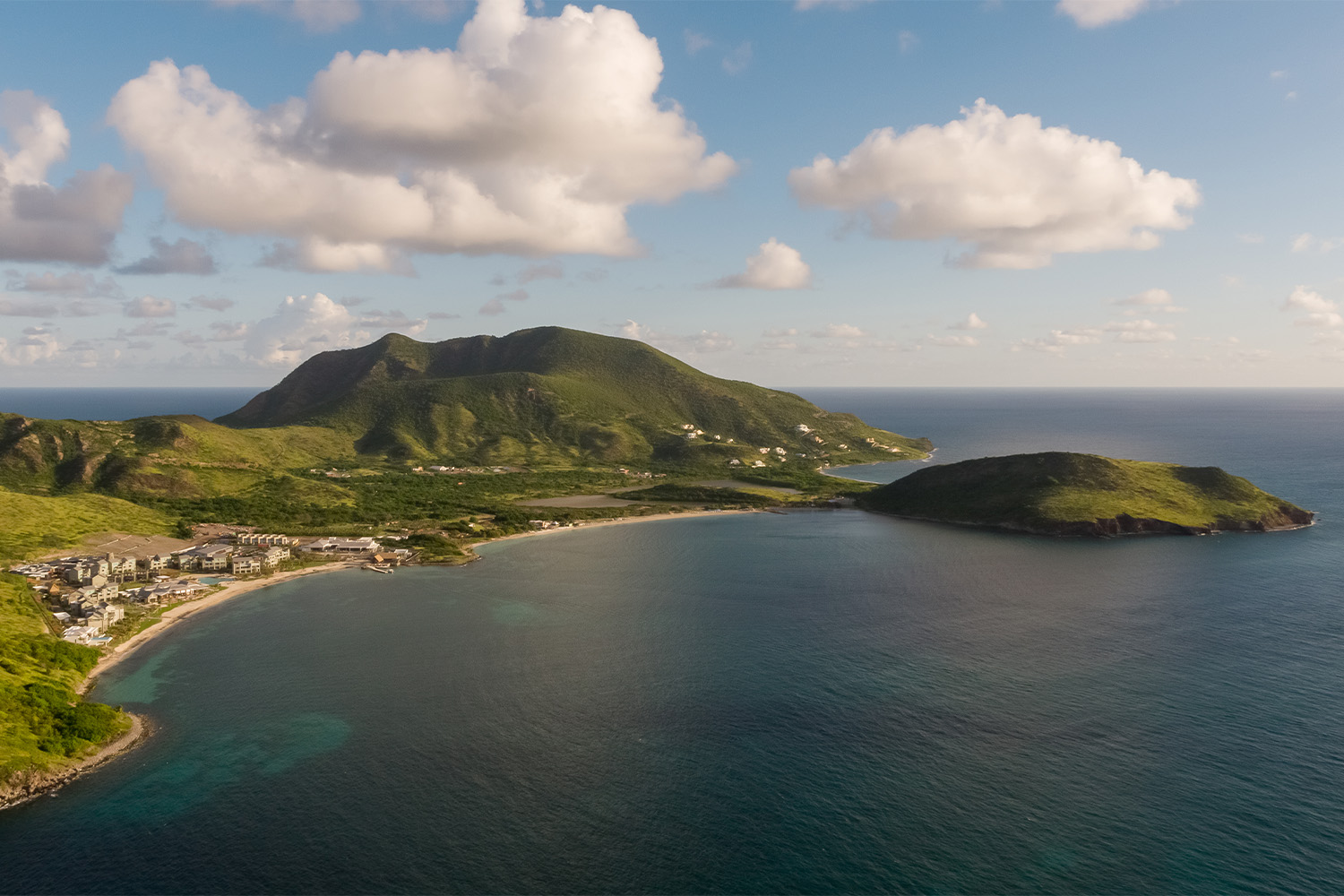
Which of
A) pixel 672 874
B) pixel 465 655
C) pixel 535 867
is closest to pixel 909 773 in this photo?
pixel 672 874

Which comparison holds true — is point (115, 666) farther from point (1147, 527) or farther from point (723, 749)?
point (1147, 527)

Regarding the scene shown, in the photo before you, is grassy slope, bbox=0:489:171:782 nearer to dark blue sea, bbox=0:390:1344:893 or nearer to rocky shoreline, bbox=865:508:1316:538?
dark blue sea, bbox=0:390:1344:893

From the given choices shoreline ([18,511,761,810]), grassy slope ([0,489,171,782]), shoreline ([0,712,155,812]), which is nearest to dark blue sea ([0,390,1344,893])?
shoreline ([0,712,155,812])

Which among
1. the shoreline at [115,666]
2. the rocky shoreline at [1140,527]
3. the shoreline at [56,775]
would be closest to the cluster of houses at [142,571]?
the shoreline at [115,666]

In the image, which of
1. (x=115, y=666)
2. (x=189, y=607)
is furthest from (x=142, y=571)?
(x=115, y=666)

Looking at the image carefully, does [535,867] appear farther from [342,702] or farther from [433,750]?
[342,702]

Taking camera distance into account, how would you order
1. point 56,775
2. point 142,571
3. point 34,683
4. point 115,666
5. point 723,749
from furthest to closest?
point 142,571, point 115,666, point 34,683, point 723,749, point 56,775
